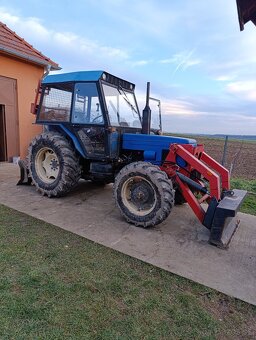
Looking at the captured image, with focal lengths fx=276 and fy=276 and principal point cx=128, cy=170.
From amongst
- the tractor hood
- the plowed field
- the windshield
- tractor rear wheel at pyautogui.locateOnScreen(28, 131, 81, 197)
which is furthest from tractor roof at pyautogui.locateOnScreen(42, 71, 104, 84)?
the plowed field

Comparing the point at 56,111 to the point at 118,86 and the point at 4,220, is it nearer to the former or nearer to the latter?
the point at 118,86

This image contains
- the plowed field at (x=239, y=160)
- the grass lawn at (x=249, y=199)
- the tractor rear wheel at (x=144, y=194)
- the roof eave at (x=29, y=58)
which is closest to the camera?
the tractor rear wheel at (x=144, y=194)

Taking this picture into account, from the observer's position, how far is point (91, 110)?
4.79 m

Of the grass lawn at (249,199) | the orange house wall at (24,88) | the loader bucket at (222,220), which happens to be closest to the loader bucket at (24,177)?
the orange house wall at (24,88)

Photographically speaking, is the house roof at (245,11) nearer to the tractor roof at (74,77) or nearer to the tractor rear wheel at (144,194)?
the tractor rear wheel at (144,194)

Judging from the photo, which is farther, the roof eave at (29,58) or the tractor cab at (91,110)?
the roof eave at (29,58)

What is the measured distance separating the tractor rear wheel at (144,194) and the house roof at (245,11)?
2061mm

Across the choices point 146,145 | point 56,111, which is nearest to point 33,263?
point 146,145

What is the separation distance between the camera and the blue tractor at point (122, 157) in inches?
151

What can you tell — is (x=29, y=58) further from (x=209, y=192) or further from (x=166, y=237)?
(x=166, y=237)

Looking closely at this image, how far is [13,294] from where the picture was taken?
238cm

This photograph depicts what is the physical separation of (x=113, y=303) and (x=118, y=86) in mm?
3776

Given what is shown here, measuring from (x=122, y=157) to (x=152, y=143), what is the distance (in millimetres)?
694

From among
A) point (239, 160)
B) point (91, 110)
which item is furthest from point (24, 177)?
point (239, 160)
